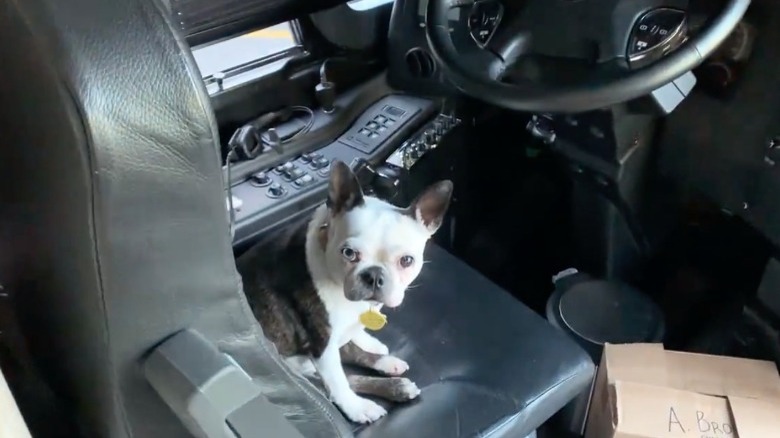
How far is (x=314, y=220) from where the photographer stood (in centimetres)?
118

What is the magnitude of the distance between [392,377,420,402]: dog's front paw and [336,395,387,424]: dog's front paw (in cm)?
3

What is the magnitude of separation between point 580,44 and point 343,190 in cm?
41

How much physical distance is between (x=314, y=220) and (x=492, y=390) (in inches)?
13.8

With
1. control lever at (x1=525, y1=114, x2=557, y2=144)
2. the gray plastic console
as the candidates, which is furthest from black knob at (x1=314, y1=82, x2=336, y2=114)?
the gray plastic console

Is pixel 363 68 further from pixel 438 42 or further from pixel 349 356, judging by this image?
pixel 349 356

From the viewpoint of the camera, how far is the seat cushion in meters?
1.10

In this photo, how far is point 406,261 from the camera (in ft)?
3.58

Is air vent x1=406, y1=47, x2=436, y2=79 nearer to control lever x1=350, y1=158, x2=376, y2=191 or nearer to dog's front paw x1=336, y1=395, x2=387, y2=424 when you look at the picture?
control lever x1=350, y1=158, x2=376, y2=191

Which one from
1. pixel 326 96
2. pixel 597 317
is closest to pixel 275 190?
pixel 326 96

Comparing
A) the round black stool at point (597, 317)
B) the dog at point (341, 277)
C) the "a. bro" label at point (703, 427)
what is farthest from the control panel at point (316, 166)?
the "a. bro" label at point (703, 427)

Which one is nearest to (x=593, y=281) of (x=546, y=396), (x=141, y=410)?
(x=546, y=396)

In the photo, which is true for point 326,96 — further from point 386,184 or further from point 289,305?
point 289,305

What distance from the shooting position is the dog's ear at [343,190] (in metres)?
1.08

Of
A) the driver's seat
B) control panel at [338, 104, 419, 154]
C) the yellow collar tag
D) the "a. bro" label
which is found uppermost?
the driver's seat
